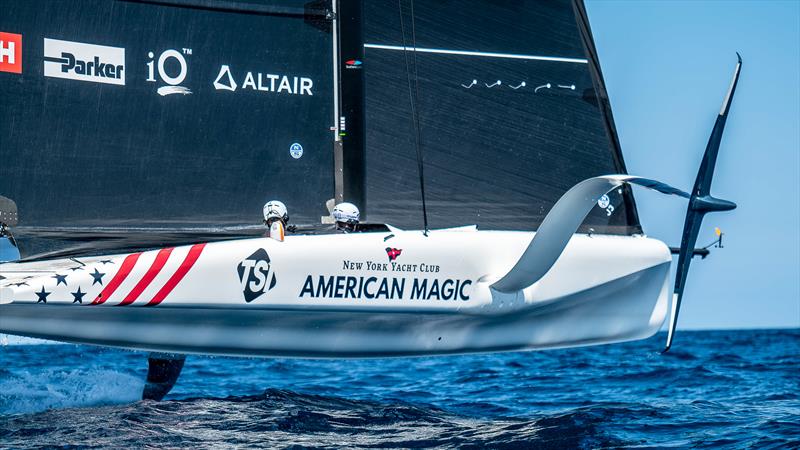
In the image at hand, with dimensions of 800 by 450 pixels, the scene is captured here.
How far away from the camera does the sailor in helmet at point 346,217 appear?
542 centimetres

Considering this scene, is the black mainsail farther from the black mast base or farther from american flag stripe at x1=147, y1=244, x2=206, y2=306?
the black mast base

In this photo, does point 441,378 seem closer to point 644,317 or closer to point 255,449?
point 644,317

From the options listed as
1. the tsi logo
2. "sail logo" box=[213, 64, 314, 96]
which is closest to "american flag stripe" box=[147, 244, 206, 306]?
the tsi logo

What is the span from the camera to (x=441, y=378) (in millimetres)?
9203

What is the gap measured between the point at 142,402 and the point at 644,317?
3.18 m

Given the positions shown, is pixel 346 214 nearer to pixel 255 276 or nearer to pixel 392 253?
pixel 392 253

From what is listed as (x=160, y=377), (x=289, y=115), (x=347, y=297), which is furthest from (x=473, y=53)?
(x=160, y=377)

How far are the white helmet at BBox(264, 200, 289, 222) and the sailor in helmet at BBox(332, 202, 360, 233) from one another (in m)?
0.29

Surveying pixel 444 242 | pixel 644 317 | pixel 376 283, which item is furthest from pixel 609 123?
pixel 376 283

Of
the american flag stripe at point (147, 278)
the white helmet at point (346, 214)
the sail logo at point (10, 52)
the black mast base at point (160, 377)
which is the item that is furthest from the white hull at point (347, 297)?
the black mast base at point (160, 377)

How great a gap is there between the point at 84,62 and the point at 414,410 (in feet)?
9.35

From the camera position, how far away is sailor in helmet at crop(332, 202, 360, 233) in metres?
5.42

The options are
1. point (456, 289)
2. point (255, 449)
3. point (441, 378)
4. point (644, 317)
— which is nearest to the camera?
point (255, 449)

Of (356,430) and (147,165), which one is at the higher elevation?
(147,165)
